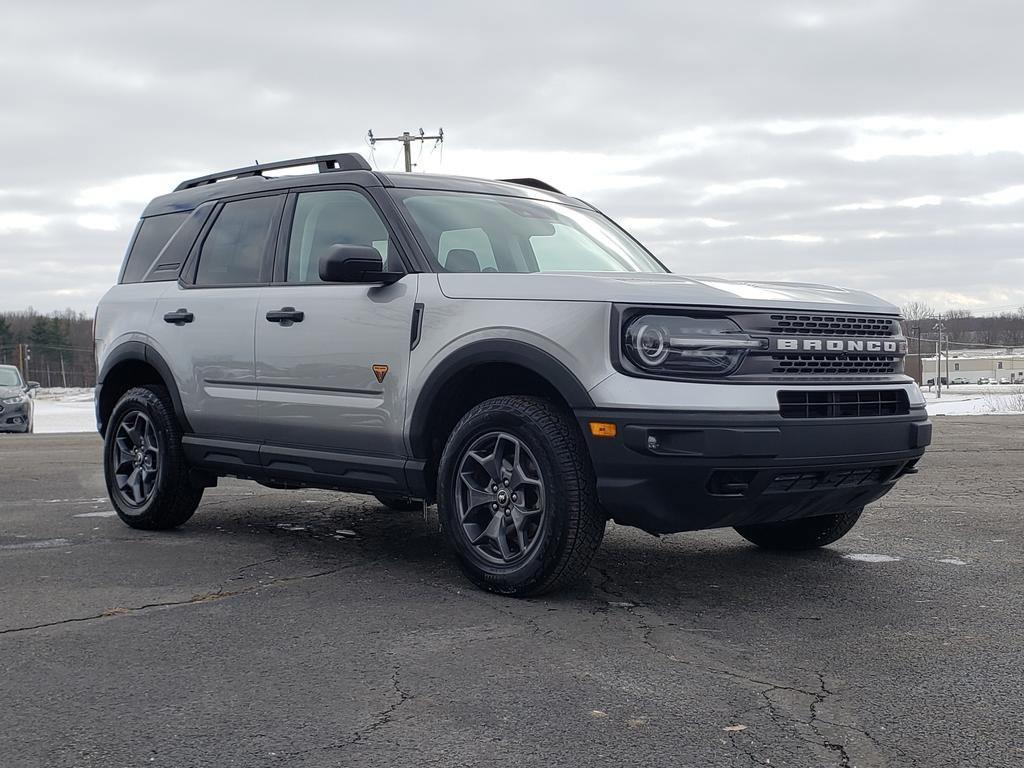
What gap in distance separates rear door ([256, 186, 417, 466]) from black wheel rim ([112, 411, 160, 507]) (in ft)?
3.75

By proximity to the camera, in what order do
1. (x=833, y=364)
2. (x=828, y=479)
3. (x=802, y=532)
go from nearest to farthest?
1. (x=828, y=479)
2. (x=833, y=364)
3. (x=802, y=532)

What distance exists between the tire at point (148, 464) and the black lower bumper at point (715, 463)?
3076 millimetres

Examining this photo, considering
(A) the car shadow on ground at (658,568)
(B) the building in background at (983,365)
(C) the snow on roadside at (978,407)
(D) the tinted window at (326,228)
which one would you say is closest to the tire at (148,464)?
(A) the car shadow on ground at (658,568)

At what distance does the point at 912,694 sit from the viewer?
3510 mm

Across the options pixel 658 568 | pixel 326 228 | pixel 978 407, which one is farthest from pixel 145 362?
pixel 978 407

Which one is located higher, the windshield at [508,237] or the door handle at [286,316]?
the windshield at [508,237]

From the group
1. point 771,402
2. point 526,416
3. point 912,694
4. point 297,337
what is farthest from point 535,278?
point 912,694

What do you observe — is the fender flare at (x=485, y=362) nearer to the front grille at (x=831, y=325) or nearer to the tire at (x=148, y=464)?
the front grille at (x=831, y=325)

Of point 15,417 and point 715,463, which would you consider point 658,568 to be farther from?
point 15,417

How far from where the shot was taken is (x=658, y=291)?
4512 millimetres

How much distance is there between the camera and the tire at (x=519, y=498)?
4.57 meters

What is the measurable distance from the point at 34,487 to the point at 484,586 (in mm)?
5791

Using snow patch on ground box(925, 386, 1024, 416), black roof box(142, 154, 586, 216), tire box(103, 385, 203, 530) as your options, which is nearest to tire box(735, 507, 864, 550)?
black roof box(142, 154, 586, 216)

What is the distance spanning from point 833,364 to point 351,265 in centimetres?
215
